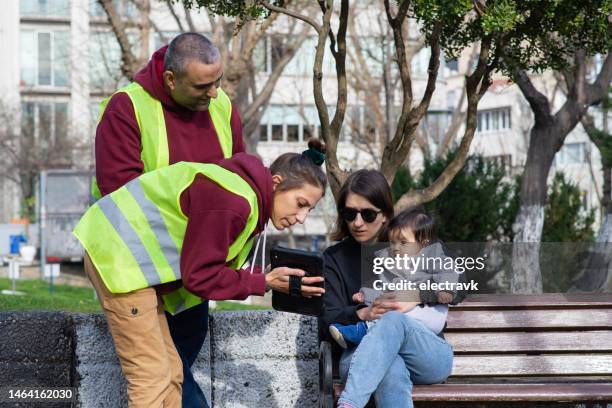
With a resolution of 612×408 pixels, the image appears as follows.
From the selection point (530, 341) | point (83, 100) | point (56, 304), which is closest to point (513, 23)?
point (530, 341)

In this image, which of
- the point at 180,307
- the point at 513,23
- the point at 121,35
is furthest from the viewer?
the point at 121,35

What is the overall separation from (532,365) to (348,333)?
1.10 m

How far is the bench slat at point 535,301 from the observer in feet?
18.9

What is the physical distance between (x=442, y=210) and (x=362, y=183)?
1063 centimetres

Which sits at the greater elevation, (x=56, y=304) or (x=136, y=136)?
(x=136, y=136)

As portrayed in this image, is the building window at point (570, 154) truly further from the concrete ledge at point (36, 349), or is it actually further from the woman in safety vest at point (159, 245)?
the woman in safety vest at point (159, 245)

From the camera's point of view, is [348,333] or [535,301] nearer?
[348,333]

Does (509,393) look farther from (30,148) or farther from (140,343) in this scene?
(30,148)

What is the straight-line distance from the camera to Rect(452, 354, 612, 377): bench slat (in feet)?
18.6

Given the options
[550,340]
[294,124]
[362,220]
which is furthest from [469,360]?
[294,124]

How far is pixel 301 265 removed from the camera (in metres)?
4.67

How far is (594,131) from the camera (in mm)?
16328

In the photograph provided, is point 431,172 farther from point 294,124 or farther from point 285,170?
point 294,124

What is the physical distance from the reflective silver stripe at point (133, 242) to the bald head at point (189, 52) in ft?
2.03
